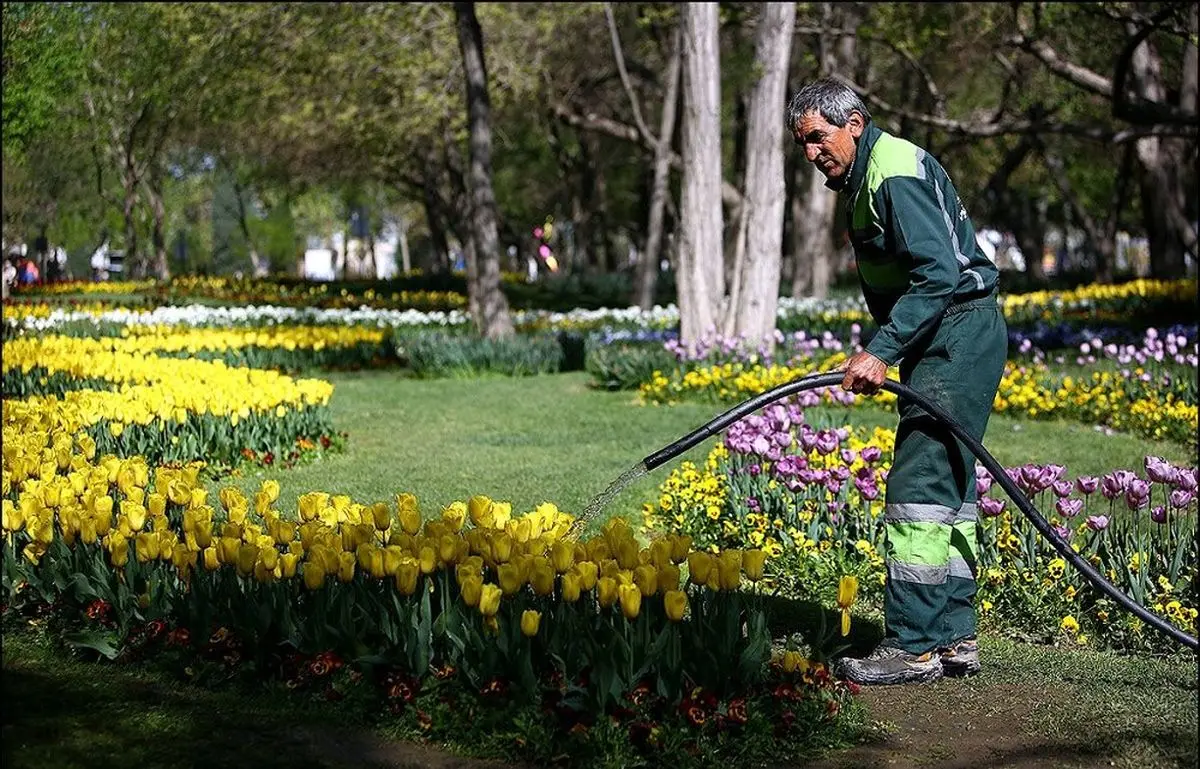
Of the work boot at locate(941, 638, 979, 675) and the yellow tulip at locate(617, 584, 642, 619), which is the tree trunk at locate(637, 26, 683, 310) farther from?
the yellow tulip at locate(617, 584, 642, 619)

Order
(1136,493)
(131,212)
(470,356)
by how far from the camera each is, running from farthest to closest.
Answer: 1. (131,212)
2. (470,356)
3. (1136,493)

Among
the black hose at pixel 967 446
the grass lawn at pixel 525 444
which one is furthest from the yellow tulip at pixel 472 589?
the grass lawn at pixel 525 444

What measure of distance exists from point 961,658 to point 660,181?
Result: 68.4 ft

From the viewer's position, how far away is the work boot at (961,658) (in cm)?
468

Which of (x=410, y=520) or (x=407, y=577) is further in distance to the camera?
(x=410, y=520)

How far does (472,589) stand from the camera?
4.04 metres

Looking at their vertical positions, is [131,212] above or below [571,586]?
above

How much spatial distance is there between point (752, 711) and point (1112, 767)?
0.96 m

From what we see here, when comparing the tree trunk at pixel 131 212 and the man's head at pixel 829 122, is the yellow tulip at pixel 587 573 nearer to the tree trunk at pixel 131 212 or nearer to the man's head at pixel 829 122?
the man's head at pixel 829 122

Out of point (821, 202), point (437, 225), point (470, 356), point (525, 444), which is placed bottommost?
point (525, 444)

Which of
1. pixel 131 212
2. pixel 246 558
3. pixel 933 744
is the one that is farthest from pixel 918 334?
pixel 131 212

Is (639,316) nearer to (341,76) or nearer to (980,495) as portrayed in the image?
(341,76)

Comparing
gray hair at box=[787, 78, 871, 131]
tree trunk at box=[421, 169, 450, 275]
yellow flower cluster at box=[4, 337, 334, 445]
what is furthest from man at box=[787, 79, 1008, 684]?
tree trunk at box=[421, 169, 450, 275]

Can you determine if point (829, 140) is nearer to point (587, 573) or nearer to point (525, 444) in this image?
point (587, 573)
